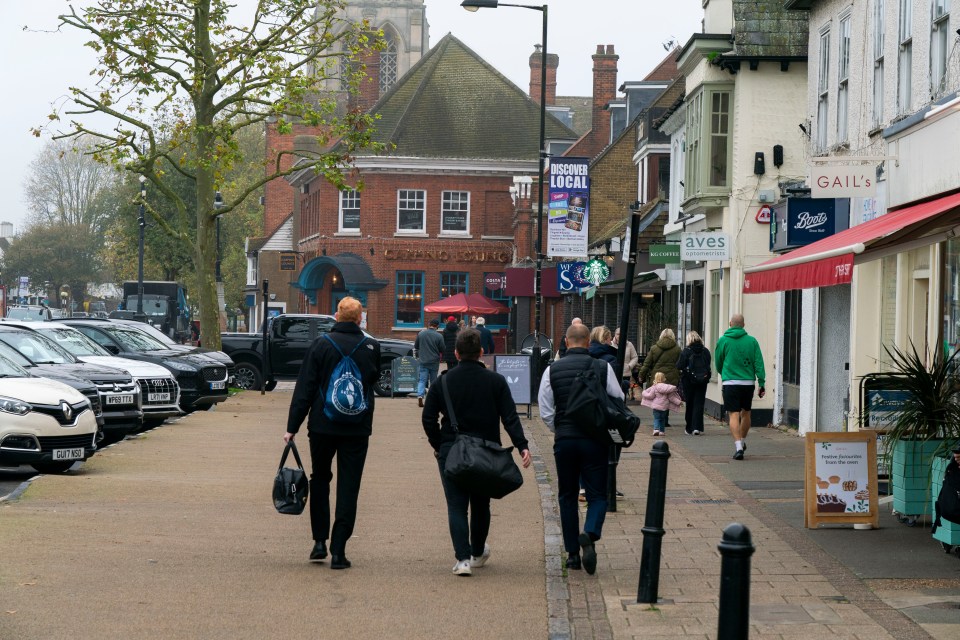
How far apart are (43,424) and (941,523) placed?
9.00m

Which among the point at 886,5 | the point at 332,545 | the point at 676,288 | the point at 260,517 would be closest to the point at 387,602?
the point at 332,545

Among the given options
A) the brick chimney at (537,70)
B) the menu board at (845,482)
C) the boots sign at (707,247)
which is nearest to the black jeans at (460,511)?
the menu board at (845,482)

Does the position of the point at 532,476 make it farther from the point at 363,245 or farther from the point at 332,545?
the point at 363,245

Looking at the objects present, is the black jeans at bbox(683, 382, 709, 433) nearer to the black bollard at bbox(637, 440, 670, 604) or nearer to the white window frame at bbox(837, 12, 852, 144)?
the white window frame at bbox(837, 12, 852, 144)

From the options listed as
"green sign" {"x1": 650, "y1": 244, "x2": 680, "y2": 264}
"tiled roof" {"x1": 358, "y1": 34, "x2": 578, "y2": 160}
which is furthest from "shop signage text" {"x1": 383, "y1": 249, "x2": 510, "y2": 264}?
"green sign" {"x1": 650, "y1": 244, "x2": 680, "y2": 264}

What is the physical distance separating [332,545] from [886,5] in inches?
400

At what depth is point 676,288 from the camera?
32812 mm

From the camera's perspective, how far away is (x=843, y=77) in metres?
18.7

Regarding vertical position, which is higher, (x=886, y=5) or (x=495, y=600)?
(x=886, y=5)

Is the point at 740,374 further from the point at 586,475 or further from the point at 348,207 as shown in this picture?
the point at 348,207

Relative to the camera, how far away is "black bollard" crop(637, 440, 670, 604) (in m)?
8.26

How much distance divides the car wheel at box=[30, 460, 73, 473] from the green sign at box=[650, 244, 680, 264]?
45.4 ft

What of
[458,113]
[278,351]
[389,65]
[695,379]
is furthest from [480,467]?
[389,65]

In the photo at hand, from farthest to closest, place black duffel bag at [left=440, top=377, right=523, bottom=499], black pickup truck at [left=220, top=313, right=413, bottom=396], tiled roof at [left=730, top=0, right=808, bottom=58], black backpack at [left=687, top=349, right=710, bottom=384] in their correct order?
black pickup truck at [left=220, top=313, right=413, bottom=396], tiled roof at [left=730, top=0, right=808, bottom=58], black backpack at [left=687, top=349, right=710, bottom=384], black duffel bag at [left=440, top=377, right=523, bottom=499]
